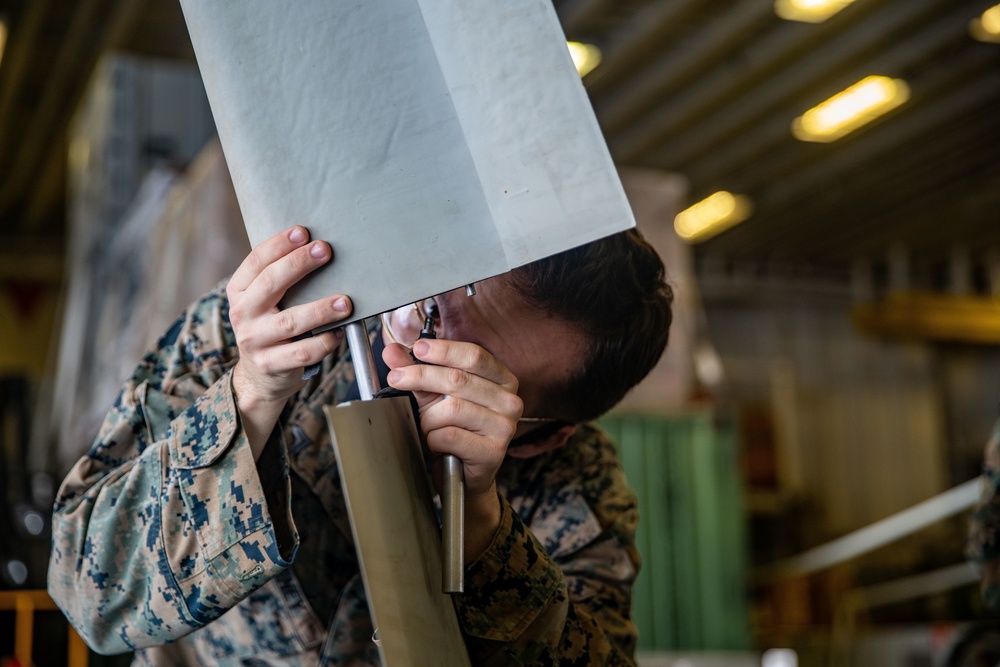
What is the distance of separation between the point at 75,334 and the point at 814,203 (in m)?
6.80

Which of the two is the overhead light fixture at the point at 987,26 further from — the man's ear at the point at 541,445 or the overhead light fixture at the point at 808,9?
→ the man's ear at the point at 541,445

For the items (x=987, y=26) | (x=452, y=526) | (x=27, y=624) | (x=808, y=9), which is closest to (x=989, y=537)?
(x=452, y=526)

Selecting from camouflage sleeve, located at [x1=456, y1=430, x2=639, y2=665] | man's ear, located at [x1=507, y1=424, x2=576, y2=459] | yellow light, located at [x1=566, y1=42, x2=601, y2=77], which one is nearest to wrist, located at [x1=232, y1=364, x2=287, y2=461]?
camouflage sleeve, located at [x1=456, y1=430, x2=639, y2=665]

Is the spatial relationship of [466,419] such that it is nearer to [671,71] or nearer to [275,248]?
[275,248]

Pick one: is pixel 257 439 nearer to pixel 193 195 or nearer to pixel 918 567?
pixel 193 195

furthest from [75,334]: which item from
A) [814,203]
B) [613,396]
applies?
[814,203]

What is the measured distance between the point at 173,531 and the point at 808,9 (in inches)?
226

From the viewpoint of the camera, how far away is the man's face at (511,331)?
1.13 m

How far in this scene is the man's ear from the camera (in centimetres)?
138

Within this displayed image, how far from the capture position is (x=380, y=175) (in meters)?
0.90

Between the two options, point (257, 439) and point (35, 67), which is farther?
point (35, 67)

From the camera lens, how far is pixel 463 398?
0.92 m

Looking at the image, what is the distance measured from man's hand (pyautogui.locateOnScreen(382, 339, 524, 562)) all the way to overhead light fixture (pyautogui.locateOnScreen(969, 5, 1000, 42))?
20.5 ft

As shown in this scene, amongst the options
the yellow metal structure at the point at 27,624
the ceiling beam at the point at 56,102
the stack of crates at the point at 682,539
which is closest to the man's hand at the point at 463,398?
the yellow metal structure at the point at 27,624
